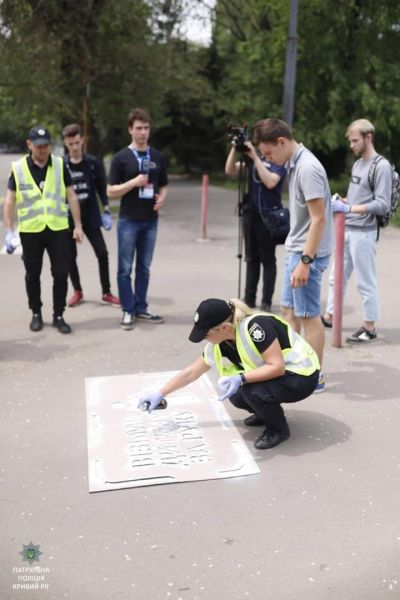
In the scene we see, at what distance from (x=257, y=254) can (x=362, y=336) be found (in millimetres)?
1368

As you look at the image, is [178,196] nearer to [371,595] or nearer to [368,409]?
[368,409]

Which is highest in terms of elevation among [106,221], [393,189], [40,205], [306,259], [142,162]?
[142,162]

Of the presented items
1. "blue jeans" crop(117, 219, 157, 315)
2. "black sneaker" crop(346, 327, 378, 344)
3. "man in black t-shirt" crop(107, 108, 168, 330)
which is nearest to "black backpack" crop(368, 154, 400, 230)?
"black sneaker" crop(346, 327, 378, 344)

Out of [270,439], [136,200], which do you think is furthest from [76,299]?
[270,439]

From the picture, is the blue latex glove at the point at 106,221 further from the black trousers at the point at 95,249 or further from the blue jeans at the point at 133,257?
the blue jeans at the point at 133,257

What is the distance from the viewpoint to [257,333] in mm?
3539

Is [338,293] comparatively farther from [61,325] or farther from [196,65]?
[196,65]

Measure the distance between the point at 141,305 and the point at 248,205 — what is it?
1423mm

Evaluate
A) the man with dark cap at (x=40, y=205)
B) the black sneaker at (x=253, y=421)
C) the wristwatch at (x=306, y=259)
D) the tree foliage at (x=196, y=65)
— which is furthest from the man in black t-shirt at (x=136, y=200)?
the tree foliage at (x=196, y=65)

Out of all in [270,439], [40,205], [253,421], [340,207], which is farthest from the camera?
[40,205]

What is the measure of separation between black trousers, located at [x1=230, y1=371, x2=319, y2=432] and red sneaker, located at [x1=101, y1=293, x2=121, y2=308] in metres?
3.39

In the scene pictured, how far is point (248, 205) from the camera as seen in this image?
248 inches

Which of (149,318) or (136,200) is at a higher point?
(136,200)

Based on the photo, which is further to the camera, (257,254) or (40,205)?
(257,254)
